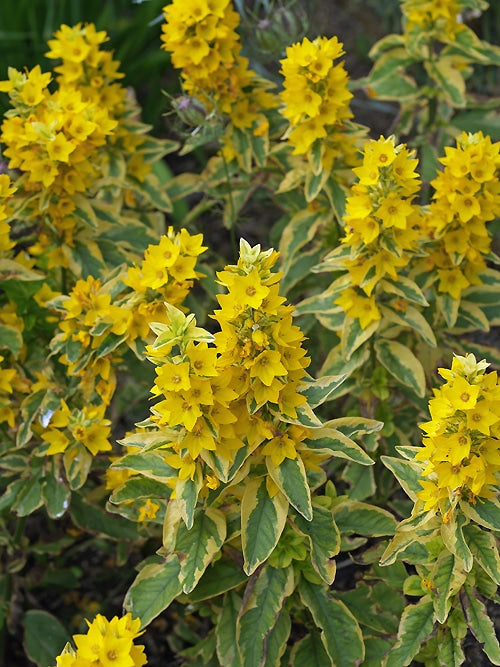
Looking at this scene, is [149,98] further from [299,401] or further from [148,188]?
[299,401]

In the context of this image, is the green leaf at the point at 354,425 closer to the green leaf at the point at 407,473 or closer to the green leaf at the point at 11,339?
the green leaf at the point at 407,473

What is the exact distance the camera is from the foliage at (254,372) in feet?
5.43

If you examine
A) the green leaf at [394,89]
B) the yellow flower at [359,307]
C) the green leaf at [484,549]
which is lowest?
the green leaf at [484,549]

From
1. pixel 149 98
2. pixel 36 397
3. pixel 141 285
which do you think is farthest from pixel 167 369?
pixel 149 98

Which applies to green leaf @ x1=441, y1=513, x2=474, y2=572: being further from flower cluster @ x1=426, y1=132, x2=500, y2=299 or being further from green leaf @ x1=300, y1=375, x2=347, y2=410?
flower cluster @ x1=426, y1=132, x2=500, y2=299

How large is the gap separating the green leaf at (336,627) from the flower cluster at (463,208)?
82 centimetres

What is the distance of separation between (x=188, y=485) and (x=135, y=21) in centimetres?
266

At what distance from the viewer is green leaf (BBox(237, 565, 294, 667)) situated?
5.87ft

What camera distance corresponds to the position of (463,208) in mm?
2133

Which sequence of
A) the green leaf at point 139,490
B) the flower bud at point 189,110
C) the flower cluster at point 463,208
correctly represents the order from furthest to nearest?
the flower bud at point 189,110
the flower cluster at point 463,208
the green leaf at point 139,490

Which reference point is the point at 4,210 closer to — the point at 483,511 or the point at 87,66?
the point at 87,66

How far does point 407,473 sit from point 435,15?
4.63 feet

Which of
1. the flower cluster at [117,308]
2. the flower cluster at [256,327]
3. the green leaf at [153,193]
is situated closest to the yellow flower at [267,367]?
the flower cluster at [256,327]

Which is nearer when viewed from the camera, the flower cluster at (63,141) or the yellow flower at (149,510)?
the yellow flower at (149,510)
